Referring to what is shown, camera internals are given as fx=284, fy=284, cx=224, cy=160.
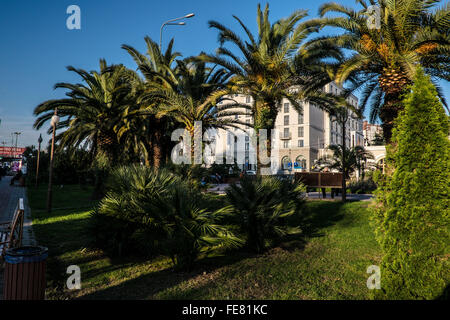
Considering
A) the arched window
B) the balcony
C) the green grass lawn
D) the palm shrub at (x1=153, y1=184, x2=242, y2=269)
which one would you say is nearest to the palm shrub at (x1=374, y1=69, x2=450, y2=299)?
the green grass lawn

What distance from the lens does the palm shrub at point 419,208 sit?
3.45 m

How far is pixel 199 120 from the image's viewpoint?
14.0m

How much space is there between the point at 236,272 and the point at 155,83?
1205cm

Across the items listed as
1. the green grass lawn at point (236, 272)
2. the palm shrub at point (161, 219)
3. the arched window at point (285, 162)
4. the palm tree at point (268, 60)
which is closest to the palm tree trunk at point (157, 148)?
the palm tree at point (268, 60)

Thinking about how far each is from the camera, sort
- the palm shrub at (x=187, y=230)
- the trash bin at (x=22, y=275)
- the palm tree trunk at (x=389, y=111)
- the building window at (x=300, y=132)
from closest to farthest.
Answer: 1. the trash bin at (x=22, y=275)
2. the palm shrub at (x=187, y=230)
3. the palm tree trunk at (x=389, y=111)
4. the building window at (x=300, y=132)

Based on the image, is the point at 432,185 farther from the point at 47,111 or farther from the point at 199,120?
the point at 47,111

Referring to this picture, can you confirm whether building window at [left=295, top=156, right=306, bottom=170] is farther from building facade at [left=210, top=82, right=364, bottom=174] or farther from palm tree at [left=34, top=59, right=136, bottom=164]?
palm tree at [left=34, top=59, right=136, bottom=164]

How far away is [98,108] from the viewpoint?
593 inches

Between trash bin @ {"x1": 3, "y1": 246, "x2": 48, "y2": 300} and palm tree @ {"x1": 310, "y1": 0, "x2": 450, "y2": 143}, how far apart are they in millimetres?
9077

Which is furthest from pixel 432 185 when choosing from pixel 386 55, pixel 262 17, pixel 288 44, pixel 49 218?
pixel 49 218

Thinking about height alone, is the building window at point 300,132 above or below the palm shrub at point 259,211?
above

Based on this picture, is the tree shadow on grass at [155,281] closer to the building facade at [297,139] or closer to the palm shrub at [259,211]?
the palm shrub at [259,211]

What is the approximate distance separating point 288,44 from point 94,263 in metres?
9.82

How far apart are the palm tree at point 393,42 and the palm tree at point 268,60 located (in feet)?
2.98
